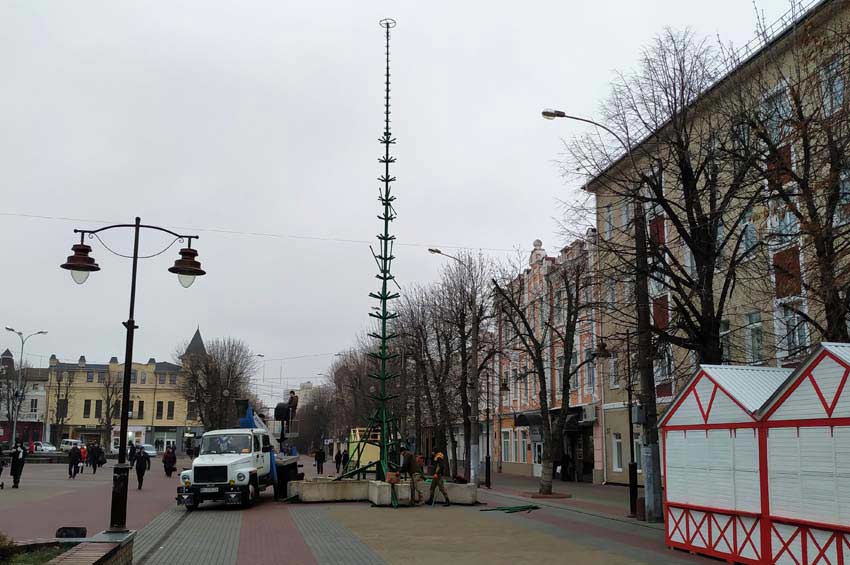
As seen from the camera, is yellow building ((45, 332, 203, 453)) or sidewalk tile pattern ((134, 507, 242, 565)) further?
yellow building ((45, 332, 203, 453))

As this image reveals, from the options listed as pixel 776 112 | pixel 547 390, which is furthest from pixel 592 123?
pixel 547 390

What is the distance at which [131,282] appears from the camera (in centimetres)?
1553

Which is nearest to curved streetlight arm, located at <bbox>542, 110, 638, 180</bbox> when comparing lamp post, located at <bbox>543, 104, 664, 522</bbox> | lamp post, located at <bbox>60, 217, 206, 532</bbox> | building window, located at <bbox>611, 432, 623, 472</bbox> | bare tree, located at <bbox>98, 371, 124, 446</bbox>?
lamp post, located at <bbox>543, 104, 664, 522</bbox>

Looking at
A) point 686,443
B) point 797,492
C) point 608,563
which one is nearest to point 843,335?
point 686,443

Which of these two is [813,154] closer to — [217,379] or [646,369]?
[646,369]

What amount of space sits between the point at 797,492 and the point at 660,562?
2894 millimetres

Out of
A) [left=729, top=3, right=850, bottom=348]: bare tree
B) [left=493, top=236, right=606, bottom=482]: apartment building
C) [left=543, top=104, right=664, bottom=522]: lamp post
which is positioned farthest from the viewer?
[left=493, top=236, right=606, bottom=482]: apartment building

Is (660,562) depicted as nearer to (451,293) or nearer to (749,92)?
(749,92)

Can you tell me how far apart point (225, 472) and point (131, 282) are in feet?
34.0

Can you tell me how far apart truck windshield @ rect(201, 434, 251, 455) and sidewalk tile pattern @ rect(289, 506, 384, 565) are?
4291 mm

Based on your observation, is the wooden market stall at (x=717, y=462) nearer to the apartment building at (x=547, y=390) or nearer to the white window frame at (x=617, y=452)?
the apartment building at (x=547, y=390)

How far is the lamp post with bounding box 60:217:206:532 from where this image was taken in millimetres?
13766

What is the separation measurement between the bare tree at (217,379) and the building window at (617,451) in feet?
102

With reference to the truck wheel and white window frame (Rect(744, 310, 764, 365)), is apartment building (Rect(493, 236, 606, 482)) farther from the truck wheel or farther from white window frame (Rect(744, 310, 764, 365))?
the truck wheel
